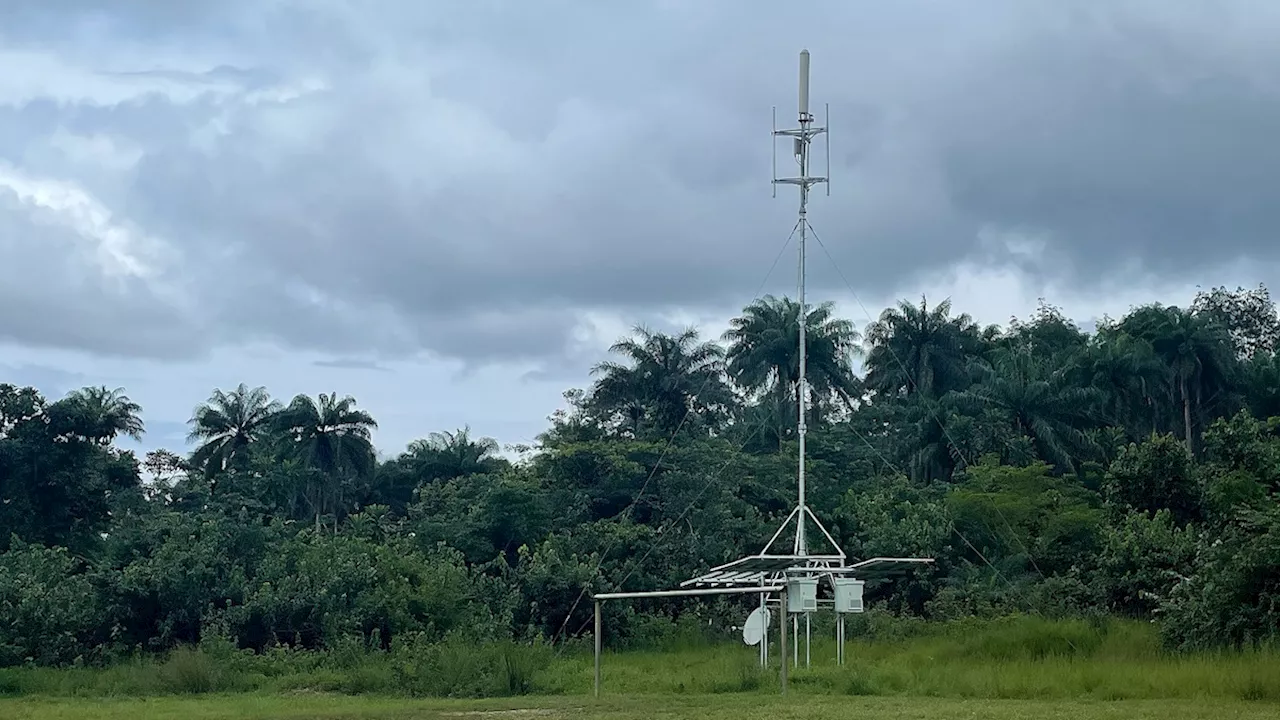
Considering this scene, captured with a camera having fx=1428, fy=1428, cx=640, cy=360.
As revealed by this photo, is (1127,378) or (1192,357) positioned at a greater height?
(1192,357)

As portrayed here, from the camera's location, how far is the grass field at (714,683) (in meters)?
16.7

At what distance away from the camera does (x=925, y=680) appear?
65.2 feet

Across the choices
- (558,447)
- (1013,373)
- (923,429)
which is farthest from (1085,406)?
(558,447)

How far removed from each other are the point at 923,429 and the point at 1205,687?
28828mm

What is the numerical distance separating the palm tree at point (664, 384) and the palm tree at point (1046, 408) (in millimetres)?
8324

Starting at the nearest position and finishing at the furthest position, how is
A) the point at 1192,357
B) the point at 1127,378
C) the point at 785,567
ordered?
the point at 785,567, the point at 1127,378, the point at 1192,357

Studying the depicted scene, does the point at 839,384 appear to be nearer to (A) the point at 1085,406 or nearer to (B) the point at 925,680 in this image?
(A) the point at 1085,406

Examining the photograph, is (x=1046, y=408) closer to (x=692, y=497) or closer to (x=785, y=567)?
(x=692, y=497)

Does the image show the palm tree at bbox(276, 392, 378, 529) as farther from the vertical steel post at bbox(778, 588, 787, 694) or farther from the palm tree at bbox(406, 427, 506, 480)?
the vertical steel post at bbox(778, 588, 787, 694)

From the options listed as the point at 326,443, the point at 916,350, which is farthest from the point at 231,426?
the point at 916,350

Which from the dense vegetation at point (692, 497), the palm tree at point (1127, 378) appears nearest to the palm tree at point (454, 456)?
the dense vegetation at point (692, 497)

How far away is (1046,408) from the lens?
46.9 metres

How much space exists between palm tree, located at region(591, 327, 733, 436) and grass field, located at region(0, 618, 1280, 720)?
18818mm

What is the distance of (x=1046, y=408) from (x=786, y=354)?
8.82 metres
